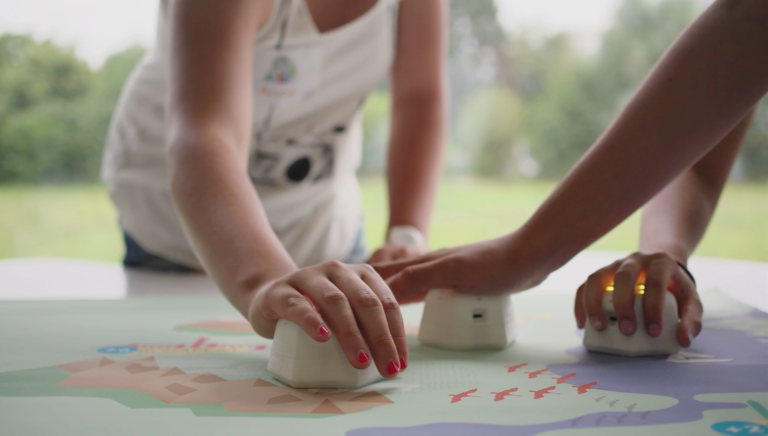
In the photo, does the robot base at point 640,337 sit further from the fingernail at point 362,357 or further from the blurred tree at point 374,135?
the blurred tree at point 374,135

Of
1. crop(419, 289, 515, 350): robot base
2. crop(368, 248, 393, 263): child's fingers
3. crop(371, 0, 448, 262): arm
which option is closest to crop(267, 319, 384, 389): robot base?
crop(419, 289, 515, 350): robot base

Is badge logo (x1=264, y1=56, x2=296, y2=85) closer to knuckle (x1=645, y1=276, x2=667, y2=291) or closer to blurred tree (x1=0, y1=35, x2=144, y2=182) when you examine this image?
knuckle (x1=645, y1=276, x2=667, y2=291)

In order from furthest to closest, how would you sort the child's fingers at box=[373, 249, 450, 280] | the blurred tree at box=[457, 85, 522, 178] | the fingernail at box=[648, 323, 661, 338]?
1. the blurred tree at box=[457, 85, 522, 178]
2. the child's fingers at box=[373, 249, 450, 280]
3. the fingernail at box=[648, 323, 661, 338]

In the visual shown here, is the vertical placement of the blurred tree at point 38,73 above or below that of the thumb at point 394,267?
above

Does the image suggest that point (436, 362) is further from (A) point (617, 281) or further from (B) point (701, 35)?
(B) point (701, 35)

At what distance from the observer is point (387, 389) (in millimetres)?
553

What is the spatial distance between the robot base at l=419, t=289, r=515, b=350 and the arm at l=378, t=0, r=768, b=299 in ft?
0.05

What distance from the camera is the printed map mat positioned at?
46 centimetres

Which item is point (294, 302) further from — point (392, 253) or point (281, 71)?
point (281, 71)

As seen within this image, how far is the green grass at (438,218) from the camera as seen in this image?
3.80 metres

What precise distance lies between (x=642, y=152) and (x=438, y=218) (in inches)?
143

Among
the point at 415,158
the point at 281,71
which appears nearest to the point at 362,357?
the point at 281,71

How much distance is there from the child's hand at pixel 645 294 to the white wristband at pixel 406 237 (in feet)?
1.63

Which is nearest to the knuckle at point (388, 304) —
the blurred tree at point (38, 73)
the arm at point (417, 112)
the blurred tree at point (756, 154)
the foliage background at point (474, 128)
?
the arm at point (417, 112)
